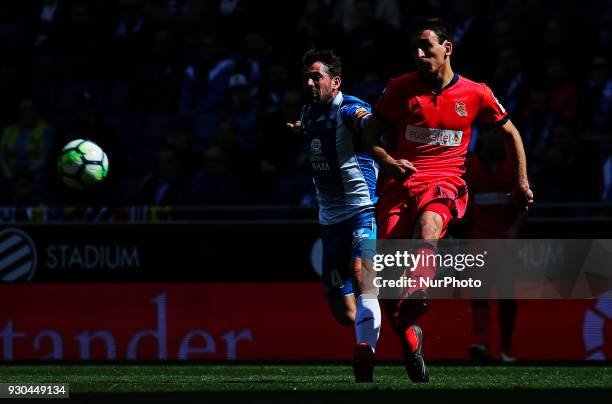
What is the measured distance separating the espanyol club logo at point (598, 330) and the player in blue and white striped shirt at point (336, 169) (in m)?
3.84

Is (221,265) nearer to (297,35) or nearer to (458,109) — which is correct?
(297,35)

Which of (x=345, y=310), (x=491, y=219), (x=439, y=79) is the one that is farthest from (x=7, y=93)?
(x=439, y=79)

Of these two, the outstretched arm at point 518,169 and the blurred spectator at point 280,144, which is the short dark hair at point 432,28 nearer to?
the outstretched arm at point 518,169

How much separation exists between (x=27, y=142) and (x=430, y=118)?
8216 mm

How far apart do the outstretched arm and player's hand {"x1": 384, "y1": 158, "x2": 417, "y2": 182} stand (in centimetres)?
81

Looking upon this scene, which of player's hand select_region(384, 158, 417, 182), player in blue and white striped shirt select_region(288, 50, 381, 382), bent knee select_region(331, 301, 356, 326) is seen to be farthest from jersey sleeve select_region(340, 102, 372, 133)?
bent knee select_region(331, 301, 356, 326)

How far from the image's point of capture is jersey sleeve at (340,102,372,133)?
911cm

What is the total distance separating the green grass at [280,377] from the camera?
328 inches

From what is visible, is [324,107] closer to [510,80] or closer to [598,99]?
[510,80]

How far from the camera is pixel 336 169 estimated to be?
31.5ft

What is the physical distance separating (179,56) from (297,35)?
2.00 meters

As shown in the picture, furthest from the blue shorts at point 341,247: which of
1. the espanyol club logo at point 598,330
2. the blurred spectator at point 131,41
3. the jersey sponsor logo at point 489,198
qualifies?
the blurred spectator at point 131,41

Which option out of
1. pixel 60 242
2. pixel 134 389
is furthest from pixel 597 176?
pixel 134 389

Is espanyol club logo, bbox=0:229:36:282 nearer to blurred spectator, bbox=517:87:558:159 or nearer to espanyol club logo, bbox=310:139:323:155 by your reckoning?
espanyol club logo, bbox=310:139:323:155
